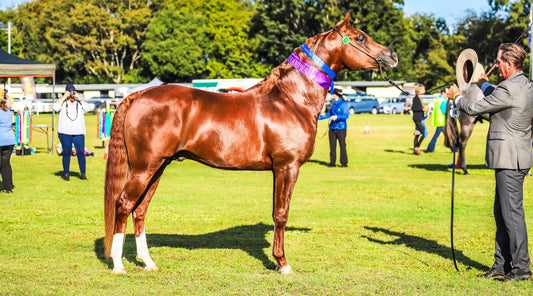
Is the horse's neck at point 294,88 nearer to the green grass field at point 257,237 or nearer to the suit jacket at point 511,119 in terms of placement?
the suit jacket at point 511,119

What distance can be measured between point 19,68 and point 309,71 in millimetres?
14426

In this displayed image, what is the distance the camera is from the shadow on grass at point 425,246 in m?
8.16

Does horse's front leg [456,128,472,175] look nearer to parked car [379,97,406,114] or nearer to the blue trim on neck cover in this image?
the blue trim on neck cover

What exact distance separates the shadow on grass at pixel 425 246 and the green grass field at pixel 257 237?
0.02 meters

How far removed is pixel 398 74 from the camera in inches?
3563

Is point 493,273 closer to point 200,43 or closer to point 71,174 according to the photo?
point 71,174

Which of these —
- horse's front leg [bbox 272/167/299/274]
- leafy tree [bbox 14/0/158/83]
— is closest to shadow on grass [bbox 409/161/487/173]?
horse's front leg [bbox 272/167/299/274]

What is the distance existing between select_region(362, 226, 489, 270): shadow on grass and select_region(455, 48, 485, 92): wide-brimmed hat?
2298mm

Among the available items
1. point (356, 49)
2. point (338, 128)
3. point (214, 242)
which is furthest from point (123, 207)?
point (338, 128)

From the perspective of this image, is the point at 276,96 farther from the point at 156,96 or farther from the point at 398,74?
the point at 398,74

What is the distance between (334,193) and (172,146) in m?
8.00

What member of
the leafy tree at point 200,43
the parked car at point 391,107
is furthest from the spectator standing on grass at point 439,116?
the leafy tree at point 200,43

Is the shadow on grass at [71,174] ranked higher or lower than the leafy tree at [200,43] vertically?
lower

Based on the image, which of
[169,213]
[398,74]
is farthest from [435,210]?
[398,74]
